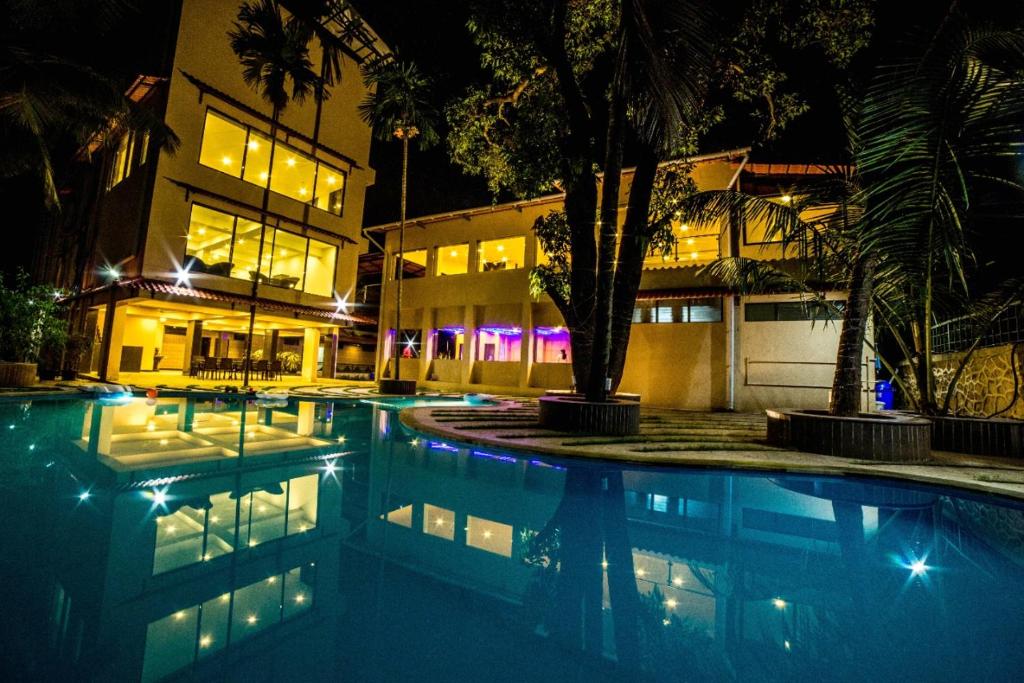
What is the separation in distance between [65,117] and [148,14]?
7219 millimetres

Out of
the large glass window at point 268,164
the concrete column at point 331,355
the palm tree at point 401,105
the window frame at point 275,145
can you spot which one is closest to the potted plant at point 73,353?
the window frame at point 275,145

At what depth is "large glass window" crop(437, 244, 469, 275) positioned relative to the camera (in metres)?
19.5

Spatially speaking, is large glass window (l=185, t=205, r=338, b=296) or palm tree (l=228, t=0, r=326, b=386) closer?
palm tree (l=228, t=0, r=326, b=386)

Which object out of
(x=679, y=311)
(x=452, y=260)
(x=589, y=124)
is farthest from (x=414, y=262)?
(x=589, y=124)

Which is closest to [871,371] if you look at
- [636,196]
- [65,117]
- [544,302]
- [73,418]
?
[636,196]

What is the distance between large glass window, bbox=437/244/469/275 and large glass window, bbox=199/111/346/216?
185 inches

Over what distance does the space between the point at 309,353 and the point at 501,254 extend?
950cm

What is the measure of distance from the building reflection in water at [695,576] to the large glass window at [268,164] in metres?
16.7

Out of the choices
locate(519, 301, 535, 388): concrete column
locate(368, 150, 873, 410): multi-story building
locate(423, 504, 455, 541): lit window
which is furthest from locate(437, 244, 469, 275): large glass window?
locate(423, 504, 455, 541): lit window

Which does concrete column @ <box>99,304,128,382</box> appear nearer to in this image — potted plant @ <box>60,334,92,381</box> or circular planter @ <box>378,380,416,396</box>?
potted plant @ <box>60,334,92,381</box>

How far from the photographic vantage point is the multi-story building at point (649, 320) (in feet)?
41.9

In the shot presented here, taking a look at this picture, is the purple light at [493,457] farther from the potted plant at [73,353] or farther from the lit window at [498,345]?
the potted plant at [73,353]

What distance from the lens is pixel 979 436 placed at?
21.7 feet

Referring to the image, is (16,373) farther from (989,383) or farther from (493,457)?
(989,383)
